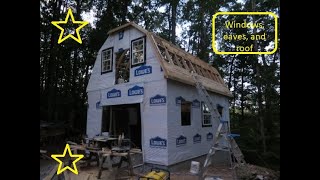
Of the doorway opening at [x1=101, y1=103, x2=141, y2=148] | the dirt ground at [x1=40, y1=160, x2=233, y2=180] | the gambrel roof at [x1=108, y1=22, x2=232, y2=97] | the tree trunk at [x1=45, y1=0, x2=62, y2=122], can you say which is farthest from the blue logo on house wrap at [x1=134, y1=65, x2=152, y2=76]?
the dirt ground at [x1=40, y1=160, x2=233, y2=180]

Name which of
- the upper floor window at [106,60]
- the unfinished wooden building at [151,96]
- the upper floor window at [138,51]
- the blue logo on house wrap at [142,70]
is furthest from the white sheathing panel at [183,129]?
the upper floor window at [106,60]

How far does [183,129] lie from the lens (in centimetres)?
902

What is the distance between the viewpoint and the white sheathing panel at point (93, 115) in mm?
10180

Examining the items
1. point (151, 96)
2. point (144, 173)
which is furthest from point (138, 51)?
point (144, 173)

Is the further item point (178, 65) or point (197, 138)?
point (197, 138)

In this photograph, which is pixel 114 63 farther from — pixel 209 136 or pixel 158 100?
pixel 209 136

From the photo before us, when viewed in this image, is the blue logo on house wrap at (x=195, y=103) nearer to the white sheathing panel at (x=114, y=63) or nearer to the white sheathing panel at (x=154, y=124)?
the white sheathing panel at (x=154, y=124)

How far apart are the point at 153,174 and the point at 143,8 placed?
8526 millimetres

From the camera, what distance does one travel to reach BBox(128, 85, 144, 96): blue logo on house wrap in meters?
9.02

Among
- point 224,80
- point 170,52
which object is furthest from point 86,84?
point 224,80

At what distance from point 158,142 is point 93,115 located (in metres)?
3.54

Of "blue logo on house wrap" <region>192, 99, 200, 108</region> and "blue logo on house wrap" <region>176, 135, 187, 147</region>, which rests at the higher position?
"blue logo on house wrap" <region>192, 99, 200, 108</region>

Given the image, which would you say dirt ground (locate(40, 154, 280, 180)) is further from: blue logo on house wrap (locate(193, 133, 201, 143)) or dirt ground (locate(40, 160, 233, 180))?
blue logo on house wrap (locate(193, 133, 201, 143))

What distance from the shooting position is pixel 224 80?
13.6 metres
